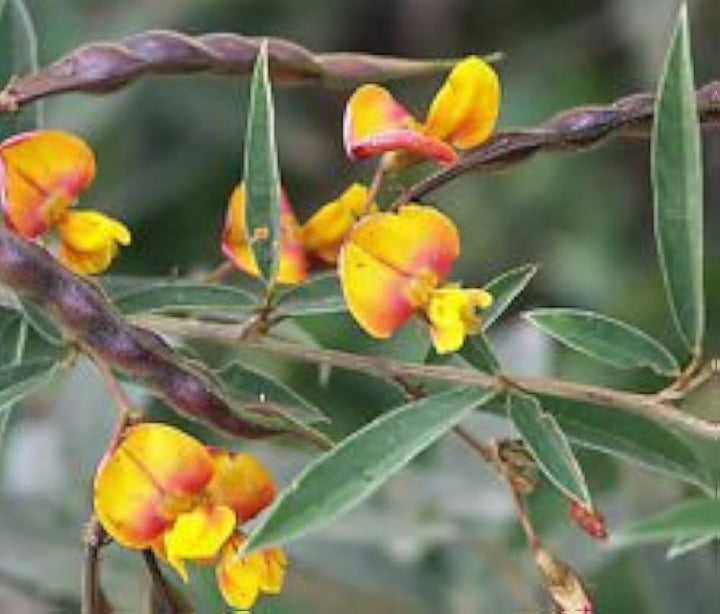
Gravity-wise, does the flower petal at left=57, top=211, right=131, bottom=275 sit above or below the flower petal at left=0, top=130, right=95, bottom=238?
below

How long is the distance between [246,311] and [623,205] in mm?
1626

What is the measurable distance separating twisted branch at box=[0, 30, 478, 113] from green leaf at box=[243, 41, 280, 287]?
4 cm

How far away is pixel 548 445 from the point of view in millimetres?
1005

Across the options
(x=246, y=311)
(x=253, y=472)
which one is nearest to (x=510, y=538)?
(x=246, y=311)

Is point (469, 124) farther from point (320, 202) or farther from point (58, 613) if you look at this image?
point (320, 202)

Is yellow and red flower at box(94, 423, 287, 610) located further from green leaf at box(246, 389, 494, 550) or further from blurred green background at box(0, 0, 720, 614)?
blurred green background at box(0, 0, 720, 614)

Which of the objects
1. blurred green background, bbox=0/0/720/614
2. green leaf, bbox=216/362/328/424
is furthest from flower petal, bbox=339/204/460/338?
blurred green background, bbox=0/0/720/614

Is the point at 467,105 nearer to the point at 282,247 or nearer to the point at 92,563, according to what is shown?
the point at 282,247

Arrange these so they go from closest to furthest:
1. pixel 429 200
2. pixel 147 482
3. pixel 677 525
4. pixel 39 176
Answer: pixel 677 525 → pixel 147 482 → pixel 39 176 → pixel 429 200

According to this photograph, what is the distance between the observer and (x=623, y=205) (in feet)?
8.89

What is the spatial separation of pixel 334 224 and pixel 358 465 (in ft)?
0.80

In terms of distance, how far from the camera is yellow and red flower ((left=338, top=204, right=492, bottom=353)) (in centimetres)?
101

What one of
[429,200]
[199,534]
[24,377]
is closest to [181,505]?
[199,534]

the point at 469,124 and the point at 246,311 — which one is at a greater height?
the point at 469,124
